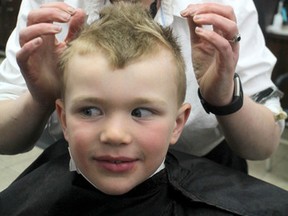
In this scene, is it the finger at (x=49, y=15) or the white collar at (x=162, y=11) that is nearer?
the finger at (x=49, y=15)

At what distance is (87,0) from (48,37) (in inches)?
10.8

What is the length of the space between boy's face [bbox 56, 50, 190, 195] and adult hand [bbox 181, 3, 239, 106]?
0.31ft

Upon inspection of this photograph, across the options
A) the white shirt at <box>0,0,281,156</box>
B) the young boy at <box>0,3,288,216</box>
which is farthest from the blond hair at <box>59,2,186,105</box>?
the white shirt at <box>0,0,281,156</box>

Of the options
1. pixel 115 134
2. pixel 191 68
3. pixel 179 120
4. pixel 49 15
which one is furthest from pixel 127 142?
pixel 191 68

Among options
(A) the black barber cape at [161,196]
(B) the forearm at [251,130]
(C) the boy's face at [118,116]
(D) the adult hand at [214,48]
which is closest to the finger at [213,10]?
(D) the adult hand at [214,48]

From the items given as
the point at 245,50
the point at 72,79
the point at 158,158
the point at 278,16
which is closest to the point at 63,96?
the point at 72,79

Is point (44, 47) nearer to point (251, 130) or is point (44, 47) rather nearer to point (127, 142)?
point (127, 142)

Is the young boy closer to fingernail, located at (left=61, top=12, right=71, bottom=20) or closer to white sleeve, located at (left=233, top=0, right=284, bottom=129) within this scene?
fingernail, located at (left=61, top=12, right=71, bottom=20)

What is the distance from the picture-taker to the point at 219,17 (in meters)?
0.71

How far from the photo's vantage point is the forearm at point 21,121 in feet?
2.87

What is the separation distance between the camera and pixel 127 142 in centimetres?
65

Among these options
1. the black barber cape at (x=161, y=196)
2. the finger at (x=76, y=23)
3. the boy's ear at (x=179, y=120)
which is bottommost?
the black barber cape at (x=161, y=196)

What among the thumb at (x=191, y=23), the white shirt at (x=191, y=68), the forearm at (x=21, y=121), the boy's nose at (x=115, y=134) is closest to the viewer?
the boy's nose at (x=115, y=134)

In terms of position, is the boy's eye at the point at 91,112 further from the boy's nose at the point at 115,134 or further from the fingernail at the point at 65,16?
the fingernail at the point at 65,16
